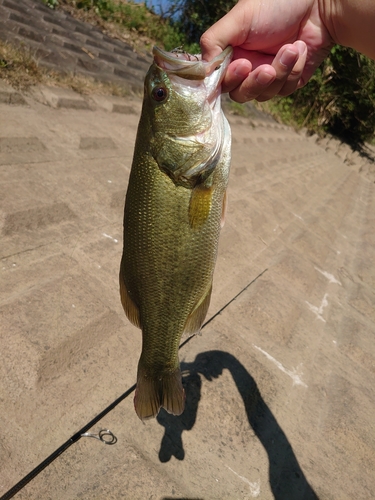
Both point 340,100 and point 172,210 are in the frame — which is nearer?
point 172,210

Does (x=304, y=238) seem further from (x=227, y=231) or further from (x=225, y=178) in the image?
(x=225, y=178)

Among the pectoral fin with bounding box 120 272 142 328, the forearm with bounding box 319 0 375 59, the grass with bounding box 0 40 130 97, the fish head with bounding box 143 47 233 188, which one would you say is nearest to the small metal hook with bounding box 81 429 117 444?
the pectoral fin with bounding box 120 272 142 328

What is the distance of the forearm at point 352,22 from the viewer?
1.98 metres

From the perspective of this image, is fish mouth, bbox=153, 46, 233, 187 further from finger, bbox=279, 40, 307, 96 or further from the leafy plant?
the leafy plant

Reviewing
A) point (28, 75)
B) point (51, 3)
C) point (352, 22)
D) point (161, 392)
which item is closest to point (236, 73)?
point (352, 22)

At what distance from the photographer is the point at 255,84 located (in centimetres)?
188

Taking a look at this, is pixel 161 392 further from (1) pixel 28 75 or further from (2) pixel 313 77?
(2) pixel 313 77

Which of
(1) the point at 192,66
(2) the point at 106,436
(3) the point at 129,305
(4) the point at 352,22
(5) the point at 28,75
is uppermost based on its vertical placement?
(4) the point at 352,22

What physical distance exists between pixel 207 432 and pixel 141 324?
1.17 m

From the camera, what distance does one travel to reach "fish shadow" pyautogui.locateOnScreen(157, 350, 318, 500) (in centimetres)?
245

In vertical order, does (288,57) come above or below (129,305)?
above

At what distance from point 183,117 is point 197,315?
88 centimetres

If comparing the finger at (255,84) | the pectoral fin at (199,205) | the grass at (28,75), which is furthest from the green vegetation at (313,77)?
the pectoral fin at (199,205)

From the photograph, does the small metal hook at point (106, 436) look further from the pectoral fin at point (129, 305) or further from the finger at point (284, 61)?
the finger at point (284, 61)
